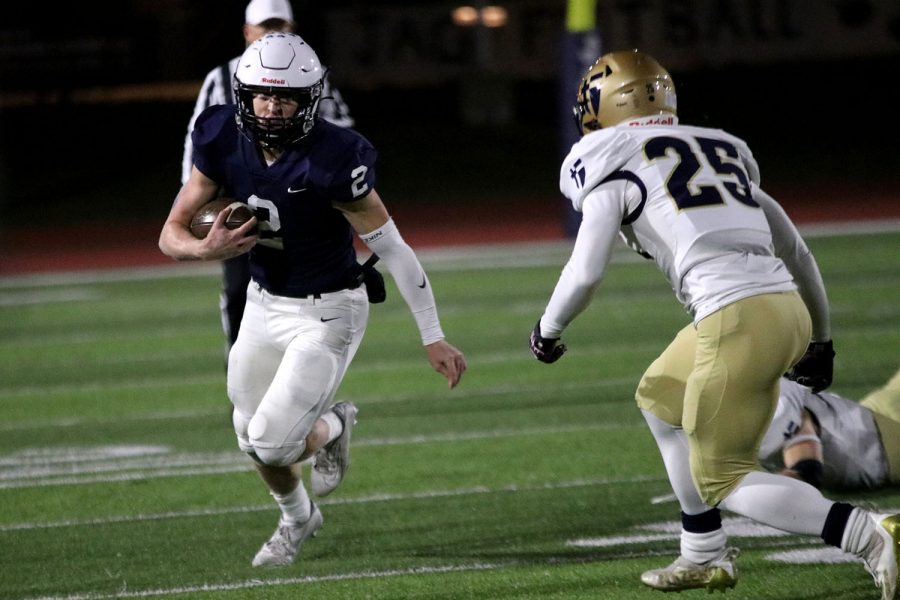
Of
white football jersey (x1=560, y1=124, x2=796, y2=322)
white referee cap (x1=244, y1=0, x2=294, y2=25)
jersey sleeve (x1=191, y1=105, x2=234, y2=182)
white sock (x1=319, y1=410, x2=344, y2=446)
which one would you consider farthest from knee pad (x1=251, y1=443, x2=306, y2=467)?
white referee cap (x1=244, y1=0, x2=294, y2=25)

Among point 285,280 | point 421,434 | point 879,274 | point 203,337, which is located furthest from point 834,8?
point 285,280

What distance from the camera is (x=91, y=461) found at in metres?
5.77

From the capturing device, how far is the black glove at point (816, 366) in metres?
3.79

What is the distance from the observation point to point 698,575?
3615mm

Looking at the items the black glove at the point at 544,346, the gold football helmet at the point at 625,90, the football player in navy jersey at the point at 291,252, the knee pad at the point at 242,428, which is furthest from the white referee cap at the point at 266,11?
the black glove at the point at 544,346

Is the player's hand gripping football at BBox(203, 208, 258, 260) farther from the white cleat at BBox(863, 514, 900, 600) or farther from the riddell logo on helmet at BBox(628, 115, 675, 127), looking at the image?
the white cleat at BBox(863, 514, 900, 600)

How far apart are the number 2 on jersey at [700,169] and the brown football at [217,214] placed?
3.86 feet

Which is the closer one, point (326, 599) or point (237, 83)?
point (326, 599)

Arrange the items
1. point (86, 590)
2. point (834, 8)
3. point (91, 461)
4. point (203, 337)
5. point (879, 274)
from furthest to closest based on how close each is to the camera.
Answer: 1. point (834, 8)
2. point (879, 274)
3. point (203, 337)
4. point (91, 461)
5. point (86, 590)

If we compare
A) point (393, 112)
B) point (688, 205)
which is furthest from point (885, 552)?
point (393, 112)

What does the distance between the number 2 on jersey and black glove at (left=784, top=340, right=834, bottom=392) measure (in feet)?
1.64

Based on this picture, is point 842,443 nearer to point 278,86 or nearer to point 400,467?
point 400,467

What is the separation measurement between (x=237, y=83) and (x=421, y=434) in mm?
2400

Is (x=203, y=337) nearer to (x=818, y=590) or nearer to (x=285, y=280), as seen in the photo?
(x=285, y=280)
